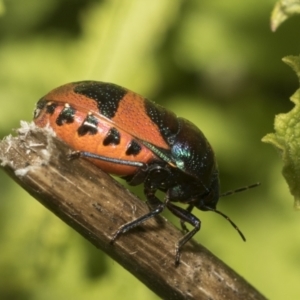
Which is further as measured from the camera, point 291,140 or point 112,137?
point 112,137

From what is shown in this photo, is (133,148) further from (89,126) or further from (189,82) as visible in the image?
(189,82)

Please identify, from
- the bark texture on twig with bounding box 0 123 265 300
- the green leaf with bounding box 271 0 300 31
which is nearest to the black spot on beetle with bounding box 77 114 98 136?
the bark texture on twig with bounding box 0 123 265 300

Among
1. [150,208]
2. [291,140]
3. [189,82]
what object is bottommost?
[189,82]

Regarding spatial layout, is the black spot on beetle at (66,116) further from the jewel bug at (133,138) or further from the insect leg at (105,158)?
the insect leg at (105,158)

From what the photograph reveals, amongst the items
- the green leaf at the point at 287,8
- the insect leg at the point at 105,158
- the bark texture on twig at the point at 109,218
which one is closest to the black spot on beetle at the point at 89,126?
the insect leg at the point at 105,158

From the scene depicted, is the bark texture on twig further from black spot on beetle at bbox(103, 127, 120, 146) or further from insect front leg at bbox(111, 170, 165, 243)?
black spot on beetle at bbox(103, 127, 120, 146)

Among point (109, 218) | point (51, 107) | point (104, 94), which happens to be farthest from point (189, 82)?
point (109, 218)
